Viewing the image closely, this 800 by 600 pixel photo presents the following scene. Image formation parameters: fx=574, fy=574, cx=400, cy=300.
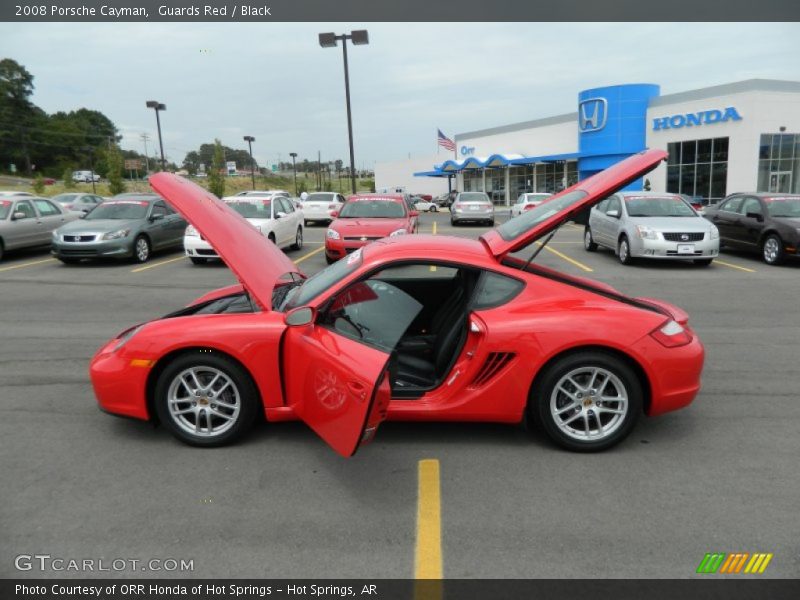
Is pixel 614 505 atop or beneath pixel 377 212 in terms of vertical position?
beneath

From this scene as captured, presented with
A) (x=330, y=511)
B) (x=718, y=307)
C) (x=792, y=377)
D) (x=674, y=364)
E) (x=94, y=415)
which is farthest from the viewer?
(x=718, y=307)

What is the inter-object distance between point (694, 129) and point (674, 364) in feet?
114

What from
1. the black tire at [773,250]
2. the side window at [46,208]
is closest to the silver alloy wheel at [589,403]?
the black tire at [773,250]

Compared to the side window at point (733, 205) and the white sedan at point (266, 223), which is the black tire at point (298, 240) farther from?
the side window at point (733, 205)

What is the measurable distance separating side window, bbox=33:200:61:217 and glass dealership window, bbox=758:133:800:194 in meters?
32.4

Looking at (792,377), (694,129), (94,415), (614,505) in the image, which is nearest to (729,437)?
(614,505)

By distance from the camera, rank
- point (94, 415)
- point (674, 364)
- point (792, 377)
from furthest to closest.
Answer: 1. point (792, 377)
2. point (94, 415)
3. point (674, 364)

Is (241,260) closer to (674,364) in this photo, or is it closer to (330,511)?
(330,511)

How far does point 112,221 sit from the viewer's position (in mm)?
13172

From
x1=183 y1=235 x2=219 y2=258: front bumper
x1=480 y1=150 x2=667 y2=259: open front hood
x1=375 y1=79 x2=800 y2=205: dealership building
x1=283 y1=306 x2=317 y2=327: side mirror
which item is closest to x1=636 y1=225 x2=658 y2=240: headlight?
x1=480 y1=150 x2=667 y2=259: open front hood

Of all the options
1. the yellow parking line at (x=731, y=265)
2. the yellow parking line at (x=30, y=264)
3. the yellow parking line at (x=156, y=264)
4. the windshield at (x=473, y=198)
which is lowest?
the yellow parking line at (x=731, y=265)

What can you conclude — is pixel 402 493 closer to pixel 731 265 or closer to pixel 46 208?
pixel 731 265

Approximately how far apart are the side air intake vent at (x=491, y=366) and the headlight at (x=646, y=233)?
9.23 metres

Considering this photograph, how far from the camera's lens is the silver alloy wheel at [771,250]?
11.8m
